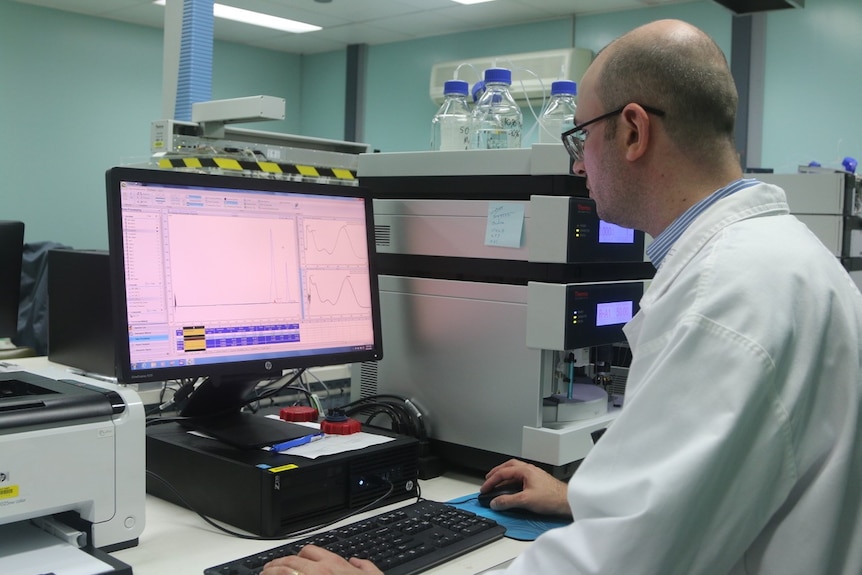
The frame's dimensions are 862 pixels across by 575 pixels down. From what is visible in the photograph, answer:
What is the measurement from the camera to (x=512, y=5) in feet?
17.4

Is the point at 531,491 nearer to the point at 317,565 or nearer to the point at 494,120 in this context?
the point at 317,565

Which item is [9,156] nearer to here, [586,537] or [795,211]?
[795,211]

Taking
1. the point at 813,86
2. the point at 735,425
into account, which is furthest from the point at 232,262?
the point at 813,86

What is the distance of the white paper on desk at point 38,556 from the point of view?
0.95 meters

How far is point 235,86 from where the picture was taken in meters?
6.93

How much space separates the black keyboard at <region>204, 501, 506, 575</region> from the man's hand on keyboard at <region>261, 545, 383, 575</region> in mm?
39

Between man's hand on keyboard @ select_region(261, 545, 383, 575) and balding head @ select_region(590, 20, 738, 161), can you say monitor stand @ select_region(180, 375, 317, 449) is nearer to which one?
man's hand on keyboard @ select_region(261, 545, 383, 575)

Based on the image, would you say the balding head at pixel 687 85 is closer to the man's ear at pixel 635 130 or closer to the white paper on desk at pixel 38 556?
the man's ear at pixel 635 130

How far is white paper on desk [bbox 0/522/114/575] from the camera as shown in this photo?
0.95 meters

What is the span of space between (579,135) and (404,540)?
2.02 feet

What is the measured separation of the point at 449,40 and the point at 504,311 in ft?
17.0

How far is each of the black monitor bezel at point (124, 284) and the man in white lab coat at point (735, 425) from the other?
60 cm

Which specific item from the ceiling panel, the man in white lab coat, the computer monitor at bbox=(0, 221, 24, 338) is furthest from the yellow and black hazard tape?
the ceiling panel

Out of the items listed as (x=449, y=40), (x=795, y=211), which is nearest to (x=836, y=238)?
(x=795, y=211)
